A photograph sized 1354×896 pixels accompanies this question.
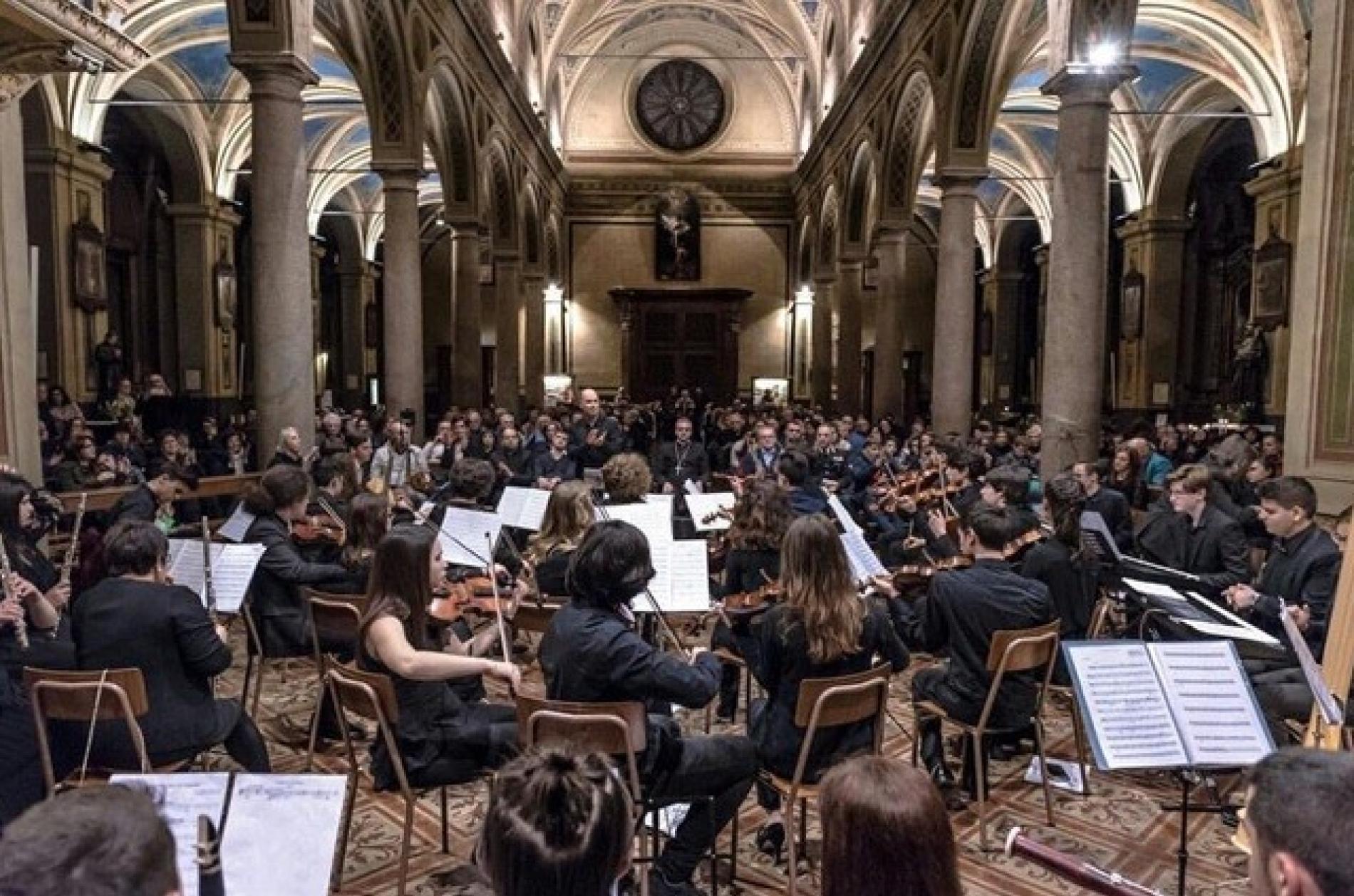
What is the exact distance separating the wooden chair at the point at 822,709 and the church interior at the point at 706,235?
1.58ft

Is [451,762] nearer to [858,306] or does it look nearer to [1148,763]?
[1148,763]

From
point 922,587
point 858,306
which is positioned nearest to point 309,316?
point 922,587

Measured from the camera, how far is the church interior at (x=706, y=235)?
20.0 feet

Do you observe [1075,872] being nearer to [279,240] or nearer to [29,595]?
[29,595]

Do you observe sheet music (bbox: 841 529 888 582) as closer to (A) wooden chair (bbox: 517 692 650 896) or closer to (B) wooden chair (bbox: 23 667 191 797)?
(A) wooden chair (bbox: 517 692 650 896)

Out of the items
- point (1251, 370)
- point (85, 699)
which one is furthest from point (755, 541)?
point (1251, 370)

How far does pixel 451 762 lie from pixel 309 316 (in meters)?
6.57

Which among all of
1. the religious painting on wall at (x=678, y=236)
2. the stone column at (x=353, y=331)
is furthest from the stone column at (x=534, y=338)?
the stone column at (x=353, y=331)

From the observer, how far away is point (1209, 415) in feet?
64.2

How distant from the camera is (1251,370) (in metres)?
16.5

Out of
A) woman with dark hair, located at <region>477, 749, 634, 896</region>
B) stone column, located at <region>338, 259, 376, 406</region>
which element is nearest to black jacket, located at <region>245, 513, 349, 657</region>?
woman with dark hair, located at <region>477, 749, 634, 896</region>

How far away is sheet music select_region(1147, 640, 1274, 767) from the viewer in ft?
9.92

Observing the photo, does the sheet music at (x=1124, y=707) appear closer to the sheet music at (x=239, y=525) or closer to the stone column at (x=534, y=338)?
the sheet music at (x=239, y=525)

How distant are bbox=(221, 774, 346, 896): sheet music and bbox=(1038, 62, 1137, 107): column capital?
929 centimetres
